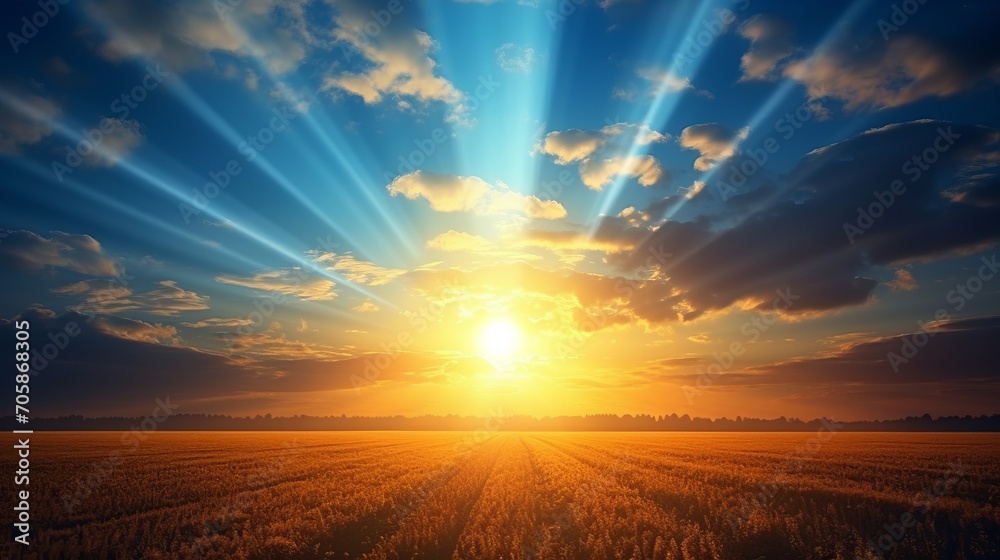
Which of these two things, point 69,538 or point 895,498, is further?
point 895,498

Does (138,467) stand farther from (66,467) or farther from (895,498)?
(895,498)

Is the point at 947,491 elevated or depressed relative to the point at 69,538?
elevated

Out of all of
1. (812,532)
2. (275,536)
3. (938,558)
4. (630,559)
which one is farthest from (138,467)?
(938,558)

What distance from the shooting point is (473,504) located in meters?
18.1

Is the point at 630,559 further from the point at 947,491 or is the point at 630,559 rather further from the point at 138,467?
the point at 138,467

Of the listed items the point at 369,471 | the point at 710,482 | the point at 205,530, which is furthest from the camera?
the point at 369,471

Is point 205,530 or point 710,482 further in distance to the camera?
point 710,482

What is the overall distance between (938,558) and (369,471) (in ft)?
80.6

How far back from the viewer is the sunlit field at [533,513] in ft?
40.9

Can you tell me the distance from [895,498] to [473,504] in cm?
1459

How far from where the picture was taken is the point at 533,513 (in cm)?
1611

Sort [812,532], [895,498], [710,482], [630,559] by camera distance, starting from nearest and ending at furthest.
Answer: [630,559] < [812,532] < [895,498] < [710,482]

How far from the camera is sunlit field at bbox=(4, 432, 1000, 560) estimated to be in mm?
12461

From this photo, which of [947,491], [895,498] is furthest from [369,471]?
[947,491]
